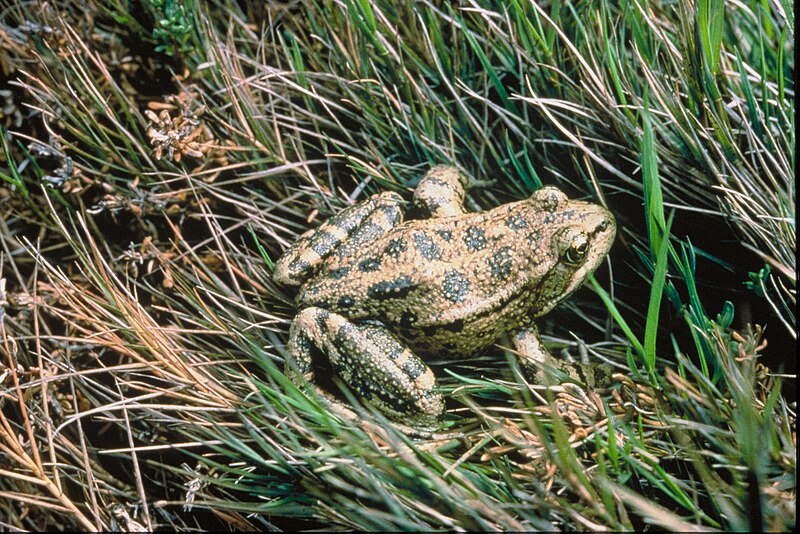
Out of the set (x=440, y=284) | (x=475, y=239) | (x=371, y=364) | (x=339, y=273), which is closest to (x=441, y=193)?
(x=475, y=239)

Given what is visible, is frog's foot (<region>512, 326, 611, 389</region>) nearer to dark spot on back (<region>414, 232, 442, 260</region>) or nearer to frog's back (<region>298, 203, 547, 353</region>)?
frog's back (<region>298, 203, 547, 353</region>)

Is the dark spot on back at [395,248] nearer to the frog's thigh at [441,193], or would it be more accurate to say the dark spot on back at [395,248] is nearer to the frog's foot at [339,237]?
the frog's foot at [339,237]

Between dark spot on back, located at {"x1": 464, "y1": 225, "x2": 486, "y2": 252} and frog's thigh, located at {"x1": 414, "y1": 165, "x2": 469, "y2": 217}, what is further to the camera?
frog's thigh, located at {"x1": 414, "y1": 165, "x2": 469, "y2": 217}

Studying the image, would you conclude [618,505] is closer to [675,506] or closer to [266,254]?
[675,506]

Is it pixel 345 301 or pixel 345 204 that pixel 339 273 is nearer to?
pixel 345 301

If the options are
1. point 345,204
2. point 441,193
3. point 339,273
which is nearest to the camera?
point 339,273

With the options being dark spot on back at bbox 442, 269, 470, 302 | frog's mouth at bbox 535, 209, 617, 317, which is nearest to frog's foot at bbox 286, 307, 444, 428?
dark spot on back at bbox 442, 269, 470, 302

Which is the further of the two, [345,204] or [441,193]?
[345,204]
